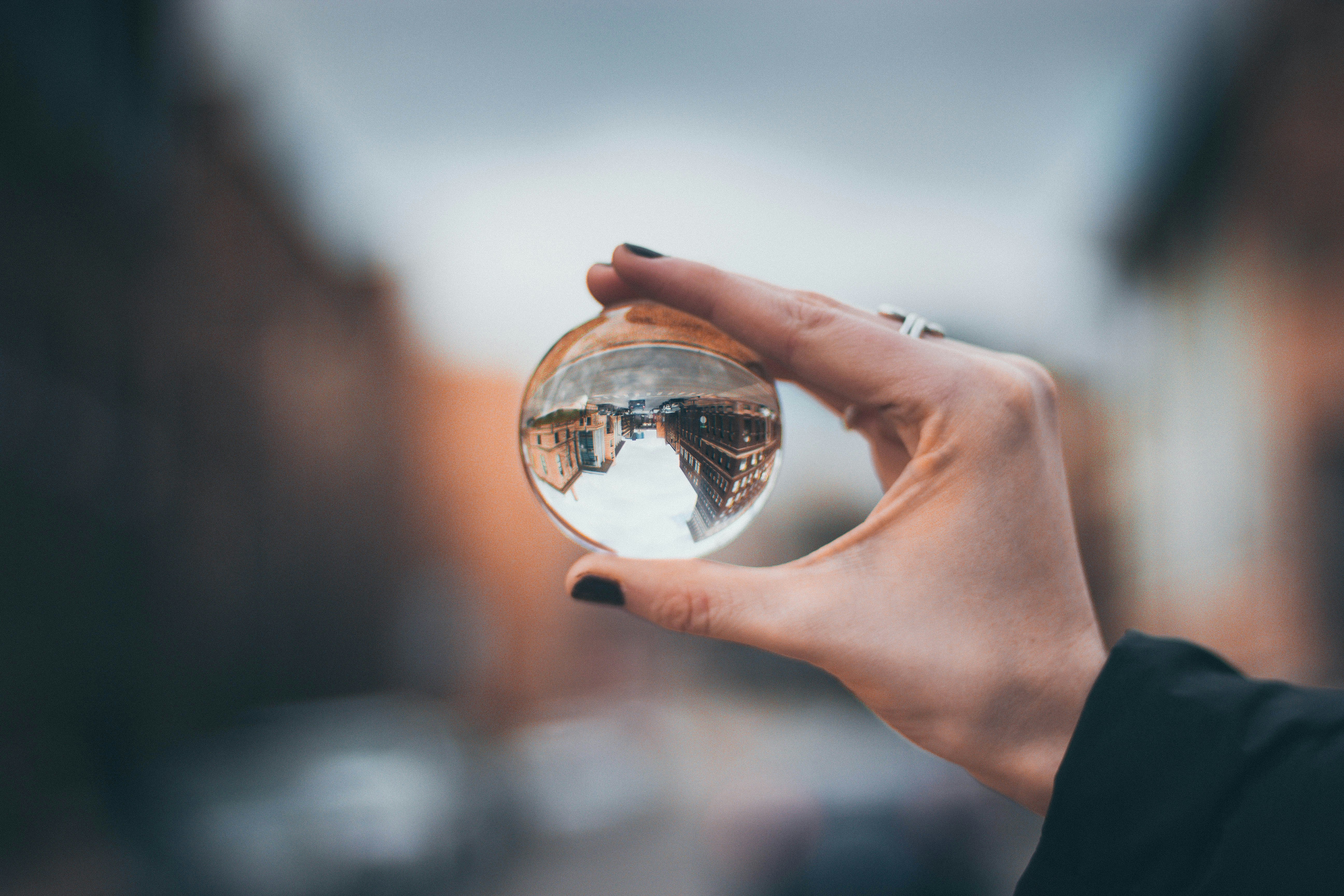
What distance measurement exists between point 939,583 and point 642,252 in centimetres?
94

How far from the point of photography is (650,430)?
5.01ft

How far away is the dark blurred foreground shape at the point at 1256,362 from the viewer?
423 inches

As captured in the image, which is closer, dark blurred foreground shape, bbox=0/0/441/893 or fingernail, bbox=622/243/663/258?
fingernail, bbox=622/243/663/258

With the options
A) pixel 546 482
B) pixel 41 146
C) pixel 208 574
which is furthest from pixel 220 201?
pixel 546 482

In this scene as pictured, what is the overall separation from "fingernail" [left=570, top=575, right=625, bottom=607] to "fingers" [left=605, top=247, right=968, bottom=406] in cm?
60

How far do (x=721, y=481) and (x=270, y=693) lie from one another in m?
18.9

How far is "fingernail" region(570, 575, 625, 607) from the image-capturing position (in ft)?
5.13

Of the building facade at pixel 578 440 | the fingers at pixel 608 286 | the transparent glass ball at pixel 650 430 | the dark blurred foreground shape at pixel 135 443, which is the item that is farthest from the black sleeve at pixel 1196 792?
the dark blurred foreground shape at pixel 135 443

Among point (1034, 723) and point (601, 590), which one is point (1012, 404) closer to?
point (1034, 723)

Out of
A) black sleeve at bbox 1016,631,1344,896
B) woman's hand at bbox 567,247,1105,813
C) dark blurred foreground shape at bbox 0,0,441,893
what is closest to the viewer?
black sleeve at bbox 1016,631,1344,896

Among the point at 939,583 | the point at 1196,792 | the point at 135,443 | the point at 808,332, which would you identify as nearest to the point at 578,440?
the point at 808,332

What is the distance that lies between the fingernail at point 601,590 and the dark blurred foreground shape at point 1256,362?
12630 millimetres

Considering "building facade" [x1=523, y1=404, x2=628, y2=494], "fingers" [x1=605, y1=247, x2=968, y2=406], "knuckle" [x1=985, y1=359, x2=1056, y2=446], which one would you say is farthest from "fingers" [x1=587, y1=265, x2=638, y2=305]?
"knuckle" [x1=985, y1=359, x2=1056, y2=446]

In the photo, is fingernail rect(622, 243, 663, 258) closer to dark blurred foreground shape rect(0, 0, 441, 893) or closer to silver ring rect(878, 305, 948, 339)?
silver ring rect(878, 305, 948, 339)
